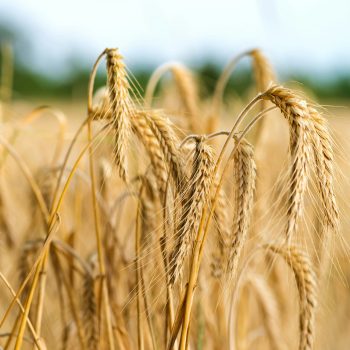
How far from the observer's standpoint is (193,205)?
139 centimetres

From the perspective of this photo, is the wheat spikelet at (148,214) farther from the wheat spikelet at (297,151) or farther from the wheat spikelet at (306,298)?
the wheat spikelet at (297,151)

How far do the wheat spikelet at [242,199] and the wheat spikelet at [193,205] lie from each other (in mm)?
74

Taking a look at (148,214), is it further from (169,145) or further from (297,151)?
(297,151)

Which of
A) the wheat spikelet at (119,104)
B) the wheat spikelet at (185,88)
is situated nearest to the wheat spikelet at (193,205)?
the wheat spikelet at (119,104)

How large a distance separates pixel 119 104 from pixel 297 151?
0.43 metres

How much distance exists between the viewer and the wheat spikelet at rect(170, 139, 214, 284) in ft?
4.54

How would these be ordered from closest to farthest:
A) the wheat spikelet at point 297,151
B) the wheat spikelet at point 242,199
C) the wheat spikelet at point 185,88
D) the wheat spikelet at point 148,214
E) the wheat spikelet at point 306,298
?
the wheat spikelet at point 297,151 → the wheat spikelet at point 242,199 → the wheat spikelet at point 306,298 → the wheat spikelet at point 148,214 → the wheat spikelet at point 185,88

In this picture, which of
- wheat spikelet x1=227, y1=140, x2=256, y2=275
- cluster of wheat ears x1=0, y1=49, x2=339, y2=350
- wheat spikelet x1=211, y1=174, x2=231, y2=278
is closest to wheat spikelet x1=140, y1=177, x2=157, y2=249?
cluster of wheat ears x1=0, y1=49, x2=339, y2=350

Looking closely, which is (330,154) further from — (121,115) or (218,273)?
(218,273)

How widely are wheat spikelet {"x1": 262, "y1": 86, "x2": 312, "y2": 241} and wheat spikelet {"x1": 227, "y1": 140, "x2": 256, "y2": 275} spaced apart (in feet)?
0.36

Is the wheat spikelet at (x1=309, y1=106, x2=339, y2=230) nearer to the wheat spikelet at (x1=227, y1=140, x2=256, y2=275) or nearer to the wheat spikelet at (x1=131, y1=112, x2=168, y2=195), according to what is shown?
the wheat spikelet at (x1=227, y1=140, x2=256, y2=275)

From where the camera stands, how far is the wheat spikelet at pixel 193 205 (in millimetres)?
1384

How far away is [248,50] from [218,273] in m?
1.04

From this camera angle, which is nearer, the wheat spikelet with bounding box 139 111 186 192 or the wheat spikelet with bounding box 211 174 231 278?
the wheat spikelet with bounding box 139 111 186 192
